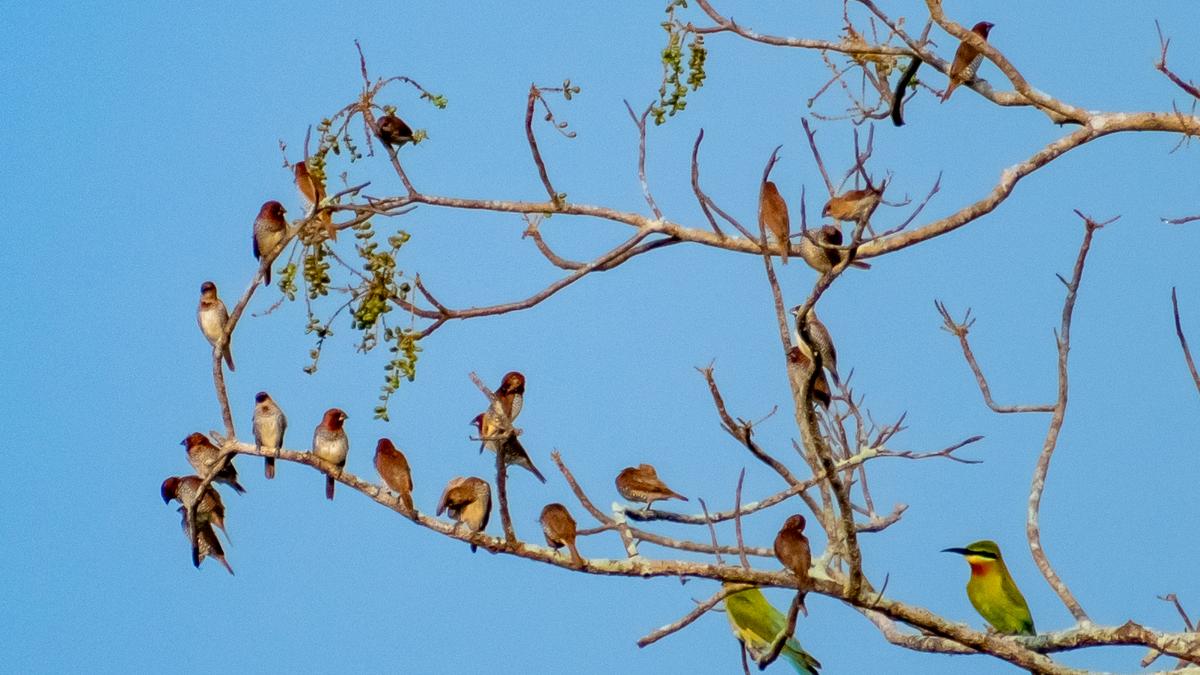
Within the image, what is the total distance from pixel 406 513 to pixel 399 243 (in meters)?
1.11

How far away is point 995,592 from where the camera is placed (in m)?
8.11

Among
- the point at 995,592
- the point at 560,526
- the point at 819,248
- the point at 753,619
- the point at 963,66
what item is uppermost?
the point at 963,66

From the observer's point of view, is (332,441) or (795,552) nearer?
A: (795,552)

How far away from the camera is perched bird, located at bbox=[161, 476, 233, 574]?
24.6ft

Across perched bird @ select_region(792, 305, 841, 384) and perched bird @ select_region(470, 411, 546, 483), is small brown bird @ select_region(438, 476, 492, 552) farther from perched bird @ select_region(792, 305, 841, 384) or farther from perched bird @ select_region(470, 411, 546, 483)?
perched bird @ select_region(792, 305, 841, 384)

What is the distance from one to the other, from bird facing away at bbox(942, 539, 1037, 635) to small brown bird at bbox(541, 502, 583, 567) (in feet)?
8.96

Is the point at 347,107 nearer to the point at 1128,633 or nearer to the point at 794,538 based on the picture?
the point at 794,538

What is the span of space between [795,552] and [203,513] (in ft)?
9.72

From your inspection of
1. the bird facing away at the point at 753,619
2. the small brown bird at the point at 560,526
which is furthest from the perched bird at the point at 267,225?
the bird facing away at the point at 753,619

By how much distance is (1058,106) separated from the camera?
24.1 ft

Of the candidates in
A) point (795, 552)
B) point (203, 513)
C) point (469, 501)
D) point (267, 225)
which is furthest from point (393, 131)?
point (795, 552)

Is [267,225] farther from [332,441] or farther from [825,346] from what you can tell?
[825,346]

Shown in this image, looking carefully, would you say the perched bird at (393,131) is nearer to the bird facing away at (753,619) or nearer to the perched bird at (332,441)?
the perched bird at (332,441)

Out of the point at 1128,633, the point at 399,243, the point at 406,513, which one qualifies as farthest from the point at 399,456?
the point at 1128,633
